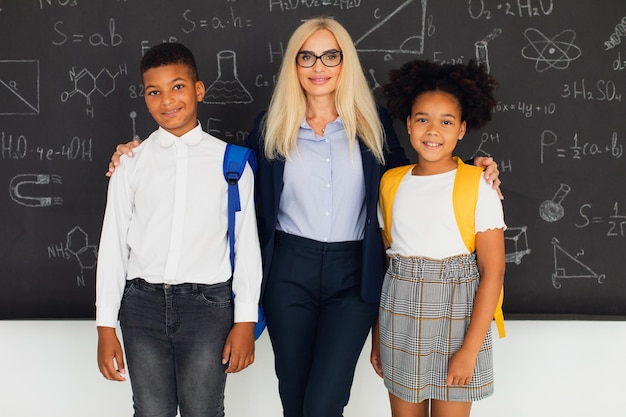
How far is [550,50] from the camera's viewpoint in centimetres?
224

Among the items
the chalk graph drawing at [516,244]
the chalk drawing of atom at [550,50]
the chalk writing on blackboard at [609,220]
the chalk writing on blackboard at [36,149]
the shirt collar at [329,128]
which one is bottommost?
the chalk graph drawing at [516,244]

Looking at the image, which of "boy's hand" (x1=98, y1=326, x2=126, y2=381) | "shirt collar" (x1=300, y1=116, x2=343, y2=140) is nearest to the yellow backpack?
"shirt collar" (x1=300, y1=116, x2=343, y2=140)

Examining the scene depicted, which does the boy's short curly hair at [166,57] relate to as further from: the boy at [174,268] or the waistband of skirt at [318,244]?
the waistband of skirt at [318,244]

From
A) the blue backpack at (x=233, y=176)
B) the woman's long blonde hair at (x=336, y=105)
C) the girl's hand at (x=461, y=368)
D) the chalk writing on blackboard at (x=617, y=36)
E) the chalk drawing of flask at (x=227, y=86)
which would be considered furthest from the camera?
the chalk drawing of flask at (x=227, y=86)

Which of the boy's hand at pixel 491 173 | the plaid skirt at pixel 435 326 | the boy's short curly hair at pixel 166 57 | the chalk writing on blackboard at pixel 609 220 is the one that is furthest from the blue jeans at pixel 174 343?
the chalk writing on blackboard at pixel 609 220

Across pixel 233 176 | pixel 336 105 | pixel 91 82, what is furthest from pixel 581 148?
pixel 91 82

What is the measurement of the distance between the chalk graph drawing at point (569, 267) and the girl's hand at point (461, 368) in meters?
0.91

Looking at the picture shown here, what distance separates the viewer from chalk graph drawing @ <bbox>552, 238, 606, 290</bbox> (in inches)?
90.6

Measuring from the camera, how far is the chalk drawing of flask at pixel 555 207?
7.50 feet

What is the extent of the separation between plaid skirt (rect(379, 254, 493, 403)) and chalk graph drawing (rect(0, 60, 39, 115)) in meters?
1.79

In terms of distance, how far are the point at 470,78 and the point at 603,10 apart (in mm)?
921

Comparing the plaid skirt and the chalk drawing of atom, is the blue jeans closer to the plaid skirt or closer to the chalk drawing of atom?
the plaid skirt

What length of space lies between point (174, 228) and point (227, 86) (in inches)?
34.3

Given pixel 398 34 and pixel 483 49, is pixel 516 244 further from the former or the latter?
pixel 398 34
